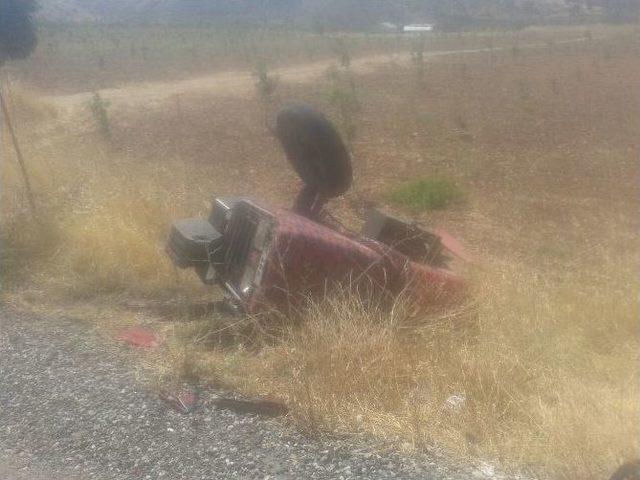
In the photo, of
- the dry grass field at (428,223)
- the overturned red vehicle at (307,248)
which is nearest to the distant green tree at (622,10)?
the dry grass field at (428,223)

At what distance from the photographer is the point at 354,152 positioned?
12570mm

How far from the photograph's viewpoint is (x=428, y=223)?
9.36 m

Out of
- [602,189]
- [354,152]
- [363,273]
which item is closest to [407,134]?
[354,152]

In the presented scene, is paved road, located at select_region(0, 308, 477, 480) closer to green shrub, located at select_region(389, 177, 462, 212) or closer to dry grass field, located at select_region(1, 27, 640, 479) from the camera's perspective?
dry grass field, located at select_region(1, 27, 640, 479)

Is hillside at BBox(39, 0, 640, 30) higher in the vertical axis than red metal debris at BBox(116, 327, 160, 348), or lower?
lower

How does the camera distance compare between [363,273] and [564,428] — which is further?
[363,273]

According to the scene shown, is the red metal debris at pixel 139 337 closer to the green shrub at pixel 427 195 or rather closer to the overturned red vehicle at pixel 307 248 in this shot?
the overturned red vehicle at pixel 307 248

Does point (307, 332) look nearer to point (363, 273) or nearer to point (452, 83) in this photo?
point (363, 273)

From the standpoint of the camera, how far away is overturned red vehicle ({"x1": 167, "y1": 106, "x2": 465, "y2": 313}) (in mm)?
4805

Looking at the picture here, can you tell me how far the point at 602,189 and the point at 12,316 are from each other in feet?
27.3

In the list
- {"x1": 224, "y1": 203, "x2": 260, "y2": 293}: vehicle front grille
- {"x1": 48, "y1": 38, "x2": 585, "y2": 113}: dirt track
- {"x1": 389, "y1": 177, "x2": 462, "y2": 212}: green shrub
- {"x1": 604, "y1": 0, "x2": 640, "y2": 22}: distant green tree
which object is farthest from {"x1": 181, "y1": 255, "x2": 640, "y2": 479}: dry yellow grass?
{"x1": 604, "y1": 0, "x2": 640, "y2": 22}: distant green tree

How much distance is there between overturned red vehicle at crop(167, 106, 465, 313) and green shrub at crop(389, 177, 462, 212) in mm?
3833

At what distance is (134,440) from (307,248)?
5.48ft

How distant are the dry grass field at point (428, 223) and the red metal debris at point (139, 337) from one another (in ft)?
0.49
